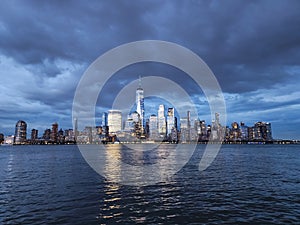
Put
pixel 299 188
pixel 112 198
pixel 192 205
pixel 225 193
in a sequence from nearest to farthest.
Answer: pixel 192 205 → pixel 112 198 → pixel 225 193 → pixel 299 188

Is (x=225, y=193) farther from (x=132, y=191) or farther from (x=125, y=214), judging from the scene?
(x=125, y=214)

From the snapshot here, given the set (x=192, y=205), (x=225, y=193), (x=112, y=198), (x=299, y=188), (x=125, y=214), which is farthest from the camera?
(x=299, y=188)

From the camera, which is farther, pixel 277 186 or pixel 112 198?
pixel 277 186

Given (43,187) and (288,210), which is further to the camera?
(43,187)

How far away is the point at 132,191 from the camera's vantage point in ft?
99.0

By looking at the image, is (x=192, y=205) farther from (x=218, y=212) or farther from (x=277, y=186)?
(x=277, y=186)

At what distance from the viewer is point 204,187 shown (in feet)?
107

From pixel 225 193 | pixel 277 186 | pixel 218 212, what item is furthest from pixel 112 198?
pixel 277 186

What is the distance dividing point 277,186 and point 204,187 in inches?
435

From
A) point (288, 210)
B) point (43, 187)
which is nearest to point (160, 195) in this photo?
point (288, 210)

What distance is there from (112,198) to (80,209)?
507 centimetres

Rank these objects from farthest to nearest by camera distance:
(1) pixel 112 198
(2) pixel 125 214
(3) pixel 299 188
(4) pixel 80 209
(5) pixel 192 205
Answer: (3) pixel 299 188
(1) pixel 112 198
(5) pixel 192 205
(4) pixel 80 209
(2) pixel 125 214

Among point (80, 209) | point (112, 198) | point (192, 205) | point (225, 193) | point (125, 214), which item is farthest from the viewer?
point (225, 193)

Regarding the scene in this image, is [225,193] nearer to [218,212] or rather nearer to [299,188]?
[218,212]
